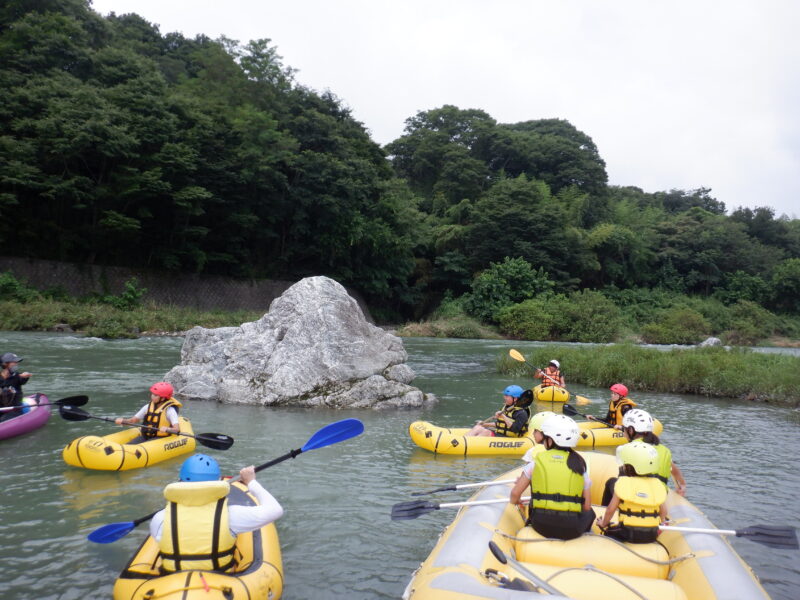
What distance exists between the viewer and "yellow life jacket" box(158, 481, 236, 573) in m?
2.96

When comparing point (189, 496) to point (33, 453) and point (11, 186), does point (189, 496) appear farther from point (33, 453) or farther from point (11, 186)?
point (11, 186)

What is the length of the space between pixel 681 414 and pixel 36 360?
42.2 ft

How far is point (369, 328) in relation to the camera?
35.8 feet

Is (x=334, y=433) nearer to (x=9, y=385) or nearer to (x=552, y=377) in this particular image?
(x=9, y=385)

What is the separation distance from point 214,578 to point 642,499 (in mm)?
2532

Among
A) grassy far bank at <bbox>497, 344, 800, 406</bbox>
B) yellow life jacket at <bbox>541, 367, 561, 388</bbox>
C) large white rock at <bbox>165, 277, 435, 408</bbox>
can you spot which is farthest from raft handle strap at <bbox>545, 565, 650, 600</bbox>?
grassy far bank at <bbox>497, 344, 800, 406</bbox>

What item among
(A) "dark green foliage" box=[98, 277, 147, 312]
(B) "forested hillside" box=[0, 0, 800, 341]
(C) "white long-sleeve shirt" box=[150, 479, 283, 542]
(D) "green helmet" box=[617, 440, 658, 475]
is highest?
(B) "forested hillside" box=[0, 0, 800, 341]

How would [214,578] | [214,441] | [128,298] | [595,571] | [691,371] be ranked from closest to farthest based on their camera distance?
[214,578], [595,571], [214,441], [691,371], [128,298]

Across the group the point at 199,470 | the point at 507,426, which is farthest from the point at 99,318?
the point at 199,470

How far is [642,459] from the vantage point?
3.56 m

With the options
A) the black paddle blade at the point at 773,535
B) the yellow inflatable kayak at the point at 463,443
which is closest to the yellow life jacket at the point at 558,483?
the black paddle blade at the point at 773,535

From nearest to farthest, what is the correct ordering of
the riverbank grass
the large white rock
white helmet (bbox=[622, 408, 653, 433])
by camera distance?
1. white helmet (bbox=[622, 408, 653, 433])
2. the large white rock
3. the riverbank grass

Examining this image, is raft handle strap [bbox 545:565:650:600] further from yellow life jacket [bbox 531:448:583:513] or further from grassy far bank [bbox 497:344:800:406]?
grassy far bank [bbox 497:344:800:406]

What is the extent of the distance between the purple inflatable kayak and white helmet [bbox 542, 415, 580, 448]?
583 cm
